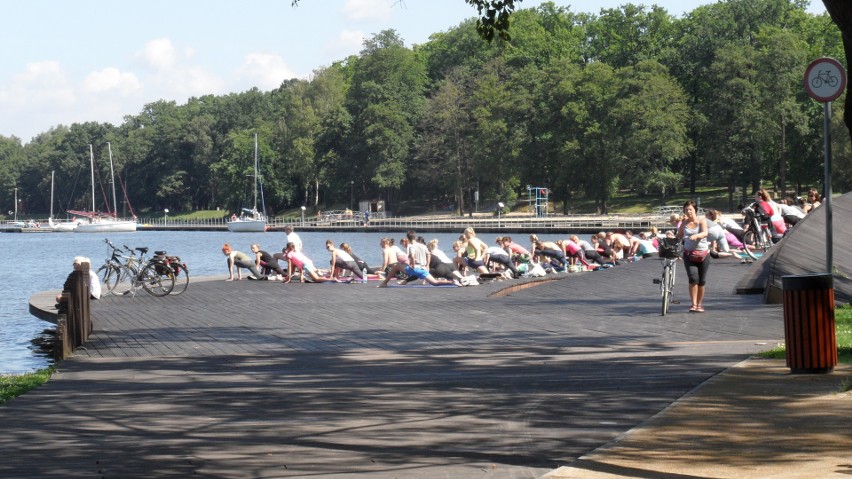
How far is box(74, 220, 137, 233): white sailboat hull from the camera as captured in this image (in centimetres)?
12788

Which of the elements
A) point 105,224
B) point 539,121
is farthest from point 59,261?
point 105,224

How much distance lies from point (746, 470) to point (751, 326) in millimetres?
8484

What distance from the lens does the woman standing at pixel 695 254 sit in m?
16.6

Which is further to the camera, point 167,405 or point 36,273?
point 36,273

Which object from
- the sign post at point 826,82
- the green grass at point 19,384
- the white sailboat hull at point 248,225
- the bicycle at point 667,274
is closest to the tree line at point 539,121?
the white sailboat hull at point 248,225

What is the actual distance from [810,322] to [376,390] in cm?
358

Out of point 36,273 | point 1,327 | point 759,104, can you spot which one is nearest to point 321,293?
point 1,327

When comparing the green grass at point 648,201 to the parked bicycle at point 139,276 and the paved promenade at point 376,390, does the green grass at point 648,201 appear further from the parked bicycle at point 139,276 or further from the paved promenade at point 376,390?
the paved promenade at point 376,390

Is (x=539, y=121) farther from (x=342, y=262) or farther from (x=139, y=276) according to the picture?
(x=139, y=276)

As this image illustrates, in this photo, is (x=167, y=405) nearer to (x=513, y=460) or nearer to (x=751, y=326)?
(x=513, y=460)

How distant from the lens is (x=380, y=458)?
705 cm

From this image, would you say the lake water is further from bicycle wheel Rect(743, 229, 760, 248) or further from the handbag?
bicycle wheel Rect(743, 229, 760, 248)

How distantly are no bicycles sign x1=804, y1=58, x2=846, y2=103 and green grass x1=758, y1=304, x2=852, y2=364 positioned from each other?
7.75 ft

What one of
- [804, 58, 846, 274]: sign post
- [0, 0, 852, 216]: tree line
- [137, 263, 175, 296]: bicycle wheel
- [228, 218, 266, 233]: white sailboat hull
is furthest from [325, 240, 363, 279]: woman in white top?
[228, 218, 266, 233]: white sailboat hull
